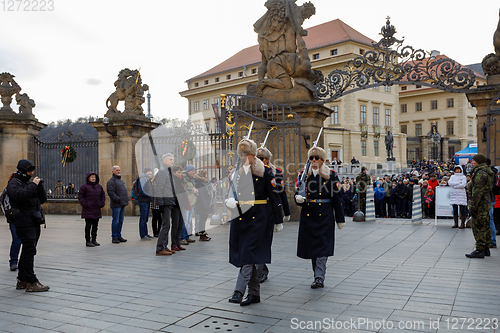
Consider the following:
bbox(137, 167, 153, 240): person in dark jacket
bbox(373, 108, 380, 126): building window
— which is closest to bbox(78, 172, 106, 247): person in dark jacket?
bbox(137, 167, 153, 240): person in dark jacket

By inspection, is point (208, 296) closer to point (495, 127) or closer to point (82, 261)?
point (82, 261)

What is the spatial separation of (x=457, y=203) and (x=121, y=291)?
9.20 meters

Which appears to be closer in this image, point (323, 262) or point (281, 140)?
point (323, 262)

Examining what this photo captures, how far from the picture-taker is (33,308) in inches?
198

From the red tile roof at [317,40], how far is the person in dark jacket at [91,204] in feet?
130

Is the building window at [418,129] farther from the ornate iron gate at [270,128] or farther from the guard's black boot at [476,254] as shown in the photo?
the guard's black boot at [476,254]

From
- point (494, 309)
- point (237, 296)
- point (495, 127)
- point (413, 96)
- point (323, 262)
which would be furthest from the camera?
point (413, 96)

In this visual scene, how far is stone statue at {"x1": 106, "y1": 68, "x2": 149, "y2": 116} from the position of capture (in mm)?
16828

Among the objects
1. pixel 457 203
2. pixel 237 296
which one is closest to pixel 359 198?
pixel 457 203

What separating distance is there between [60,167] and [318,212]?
15.1 meters

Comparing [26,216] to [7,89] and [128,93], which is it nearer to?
[128,93]

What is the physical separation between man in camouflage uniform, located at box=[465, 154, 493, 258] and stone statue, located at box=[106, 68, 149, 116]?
487 inches

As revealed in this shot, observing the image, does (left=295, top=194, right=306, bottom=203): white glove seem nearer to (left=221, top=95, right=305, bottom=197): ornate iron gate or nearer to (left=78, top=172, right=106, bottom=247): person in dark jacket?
(left=78, top=172, right=106, bottom=247): person in dark jacket

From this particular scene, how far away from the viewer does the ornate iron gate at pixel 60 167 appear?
18.1 m
